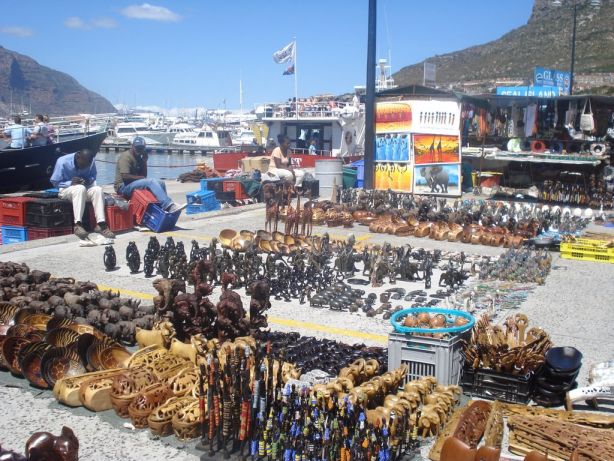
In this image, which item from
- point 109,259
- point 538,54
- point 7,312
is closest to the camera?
point 7,312

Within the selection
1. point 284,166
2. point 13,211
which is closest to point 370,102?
point 284,166

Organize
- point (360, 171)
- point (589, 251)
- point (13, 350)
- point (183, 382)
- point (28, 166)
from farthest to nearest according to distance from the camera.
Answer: point (28, 166) < point (360, 171) < point (589, 251) < point (13, 350) < point (183, 382)

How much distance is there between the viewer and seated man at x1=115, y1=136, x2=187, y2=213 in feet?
43.1

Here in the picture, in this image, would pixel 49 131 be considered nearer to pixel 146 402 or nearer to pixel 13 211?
pixel 13 211

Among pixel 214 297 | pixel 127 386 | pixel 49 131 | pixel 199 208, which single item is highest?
pixel 49 131

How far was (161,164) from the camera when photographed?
184 feet

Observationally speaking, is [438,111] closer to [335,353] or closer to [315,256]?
[315,256]

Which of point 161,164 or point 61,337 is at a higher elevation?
point 161,164

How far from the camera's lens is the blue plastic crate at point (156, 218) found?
42.6 ft

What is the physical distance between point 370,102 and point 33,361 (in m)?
15.4

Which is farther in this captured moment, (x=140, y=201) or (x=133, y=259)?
(x=140, y=201)

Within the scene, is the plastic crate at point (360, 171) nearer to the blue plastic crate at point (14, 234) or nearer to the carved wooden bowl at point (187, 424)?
the blue plastic crate at point (14, 234)

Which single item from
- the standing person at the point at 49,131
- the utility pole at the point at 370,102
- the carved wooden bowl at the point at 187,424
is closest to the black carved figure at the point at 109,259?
the carved wooden bowl at the point at 187,424

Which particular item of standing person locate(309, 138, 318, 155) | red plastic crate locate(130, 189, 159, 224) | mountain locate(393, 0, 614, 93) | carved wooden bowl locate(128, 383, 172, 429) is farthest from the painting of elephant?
mountain locate(393, 0, 614, 93)
